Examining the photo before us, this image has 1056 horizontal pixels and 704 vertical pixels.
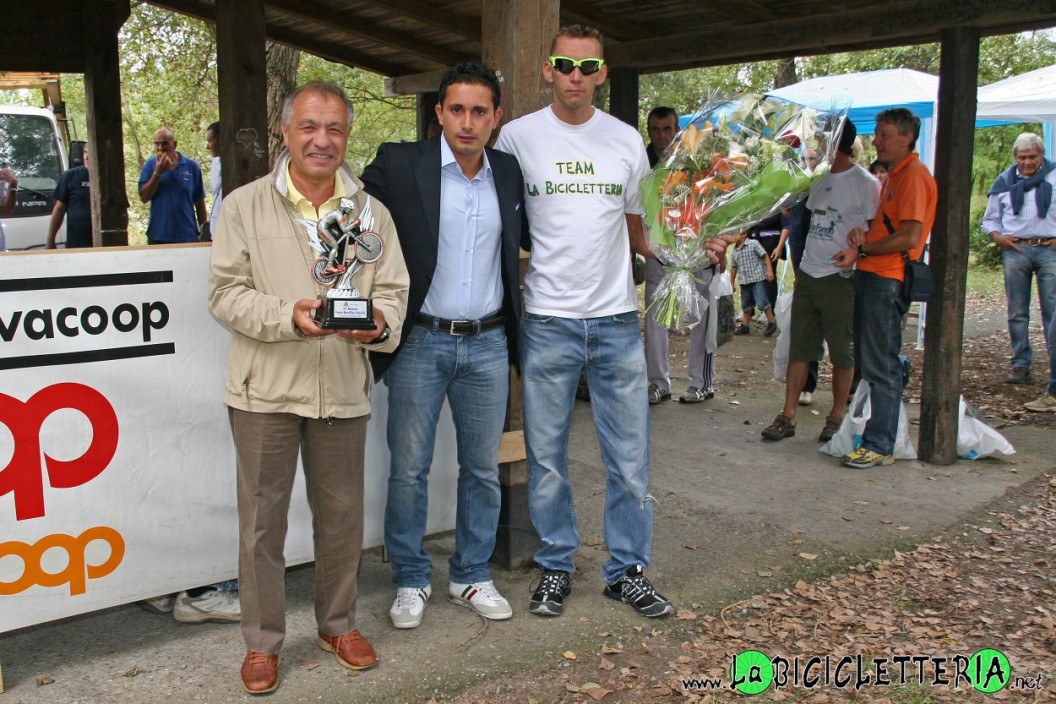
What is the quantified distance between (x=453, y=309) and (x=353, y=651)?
1.28m

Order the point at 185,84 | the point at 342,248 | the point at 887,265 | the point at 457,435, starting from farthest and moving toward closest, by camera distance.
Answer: the point at 185,84 < the point at 887,265 < the point at 457,435 < the point at 342,248

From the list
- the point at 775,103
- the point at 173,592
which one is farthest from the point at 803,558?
the point at 173,592

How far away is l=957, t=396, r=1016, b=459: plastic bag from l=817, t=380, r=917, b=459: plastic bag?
32 cm

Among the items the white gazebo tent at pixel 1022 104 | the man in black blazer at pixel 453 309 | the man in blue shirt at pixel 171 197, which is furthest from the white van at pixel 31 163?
the white gazebo tent at pixel 1022 104

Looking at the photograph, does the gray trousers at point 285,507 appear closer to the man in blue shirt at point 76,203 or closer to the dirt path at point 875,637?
the dirt path at point 875,637

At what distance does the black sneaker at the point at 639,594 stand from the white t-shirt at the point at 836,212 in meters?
3.17

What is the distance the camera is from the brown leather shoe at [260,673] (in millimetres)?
3197

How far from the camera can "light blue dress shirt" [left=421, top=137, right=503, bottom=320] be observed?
11.6ft

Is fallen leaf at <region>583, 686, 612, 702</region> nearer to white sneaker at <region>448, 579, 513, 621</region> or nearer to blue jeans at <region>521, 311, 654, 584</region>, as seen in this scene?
white sneaker at <region>448, 579, 513, 621</region>

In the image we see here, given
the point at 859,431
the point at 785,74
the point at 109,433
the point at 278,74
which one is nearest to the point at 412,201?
the point at 109,433

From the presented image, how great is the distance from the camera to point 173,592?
3584 mm

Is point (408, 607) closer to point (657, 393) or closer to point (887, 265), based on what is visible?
point (887, 265)

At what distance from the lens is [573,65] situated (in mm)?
3596

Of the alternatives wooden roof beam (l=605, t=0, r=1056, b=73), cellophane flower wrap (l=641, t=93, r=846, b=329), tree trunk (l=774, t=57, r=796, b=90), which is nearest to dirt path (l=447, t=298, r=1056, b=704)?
cellophane flower wrap (l=641, t=93, r=846, b=329)
